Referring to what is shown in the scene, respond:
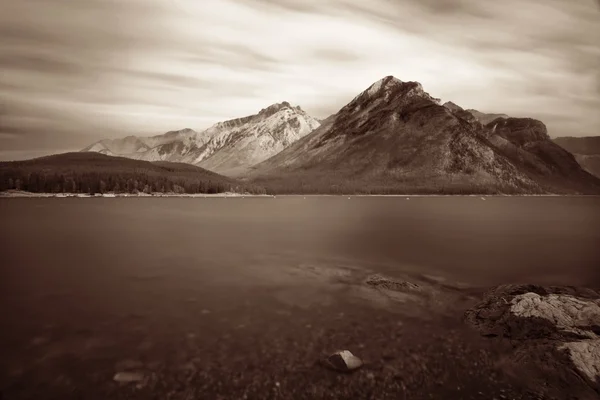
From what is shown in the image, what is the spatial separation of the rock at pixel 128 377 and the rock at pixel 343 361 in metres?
8.62

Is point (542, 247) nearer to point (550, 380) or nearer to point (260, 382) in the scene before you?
point (550, 380)

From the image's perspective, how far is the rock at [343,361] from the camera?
1813cm

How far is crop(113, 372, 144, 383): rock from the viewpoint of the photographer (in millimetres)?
17141

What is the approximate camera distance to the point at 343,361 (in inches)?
720

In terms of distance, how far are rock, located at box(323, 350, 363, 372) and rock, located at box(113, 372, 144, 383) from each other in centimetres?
862

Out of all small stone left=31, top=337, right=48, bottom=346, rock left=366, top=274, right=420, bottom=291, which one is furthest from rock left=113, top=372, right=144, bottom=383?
rock left=366, top=274, right=420, bottom=291

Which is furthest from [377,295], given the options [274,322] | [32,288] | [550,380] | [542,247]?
[542,247]

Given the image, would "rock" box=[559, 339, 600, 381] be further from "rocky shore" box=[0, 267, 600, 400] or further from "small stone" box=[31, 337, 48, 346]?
"small stone" box=[31, 337, 48, 346]

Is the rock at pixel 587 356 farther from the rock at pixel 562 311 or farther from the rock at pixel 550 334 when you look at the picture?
the rock at pixel 562 311

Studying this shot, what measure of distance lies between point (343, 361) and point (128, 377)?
9929mm

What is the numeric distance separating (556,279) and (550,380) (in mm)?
29447

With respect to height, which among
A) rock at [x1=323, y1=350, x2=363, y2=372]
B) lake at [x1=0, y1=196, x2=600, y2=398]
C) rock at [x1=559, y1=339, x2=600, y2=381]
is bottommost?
lake at [x1=0, y1=196, x2=600, y2=398]

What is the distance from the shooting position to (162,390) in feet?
53.5

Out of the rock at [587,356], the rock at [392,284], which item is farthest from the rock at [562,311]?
the rock at [392,284]
